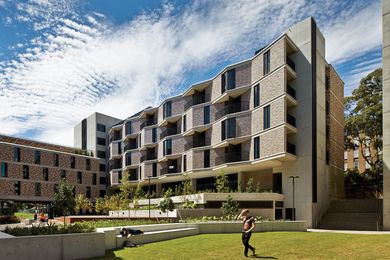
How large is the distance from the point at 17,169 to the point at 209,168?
Answer: 30314 mm

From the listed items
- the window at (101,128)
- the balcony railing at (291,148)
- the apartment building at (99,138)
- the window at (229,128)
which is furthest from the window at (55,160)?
the balcony railing at (291,148)

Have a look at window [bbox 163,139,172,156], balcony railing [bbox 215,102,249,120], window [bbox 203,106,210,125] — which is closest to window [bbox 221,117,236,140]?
balcony railing [bbox 215,102,249,120]

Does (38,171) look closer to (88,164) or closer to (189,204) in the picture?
(88,164)

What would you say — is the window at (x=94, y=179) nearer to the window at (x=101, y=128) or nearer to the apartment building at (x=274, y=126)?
the window at (x=101, y=128)

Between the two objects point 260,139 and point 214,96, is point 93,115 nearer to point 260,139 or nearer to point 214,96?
point 214,96

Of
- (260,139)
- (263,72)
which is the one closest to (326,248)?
(260,139)

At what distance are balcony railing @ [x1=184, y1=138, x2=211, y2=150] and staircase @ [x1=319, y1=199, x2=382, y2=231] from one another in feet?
51.8

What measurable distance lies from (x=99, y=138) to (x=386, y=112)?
54334mm

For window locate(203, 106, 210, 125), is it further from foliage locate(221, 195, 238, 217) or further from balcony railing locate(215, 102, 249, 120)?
foliage locate(221, 195, 238, 217)

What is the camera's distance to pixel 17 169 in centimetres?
5216

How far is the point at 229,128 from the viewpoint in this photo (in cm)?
3888

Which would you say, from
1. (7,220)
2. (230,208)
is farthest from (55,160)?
(230,208)

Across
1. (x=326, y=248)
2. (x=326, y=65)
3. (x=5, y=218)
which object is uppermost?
(x=326, y=65)

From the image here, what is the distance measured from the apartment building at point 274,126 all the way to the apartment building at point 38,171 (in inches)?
828
